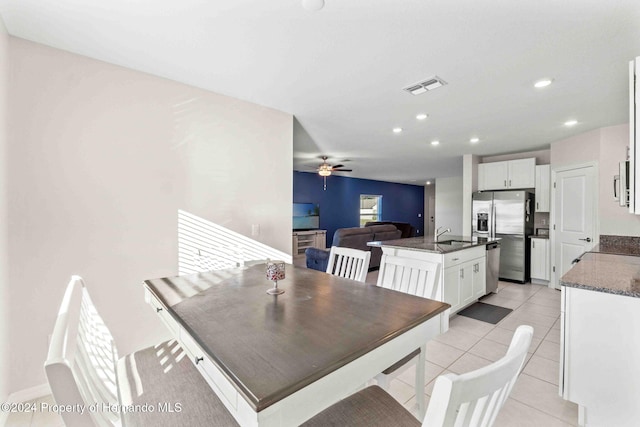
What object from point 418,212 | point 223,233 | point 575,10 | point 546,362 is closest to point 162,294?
point 223,233

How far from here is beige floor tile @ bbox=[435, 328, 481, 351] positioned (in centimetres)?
262

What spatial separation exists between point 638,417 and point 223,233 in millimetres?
3020

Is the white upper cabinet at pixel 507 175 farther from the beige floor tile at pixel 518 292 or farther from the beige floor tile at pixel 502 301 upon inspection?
the beige floor tile at pixel 502 301

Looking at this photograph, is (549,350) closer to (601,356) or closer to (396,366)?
(601,356)

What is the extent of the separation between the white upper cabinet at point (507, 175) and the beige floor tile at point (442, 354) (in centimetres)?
384

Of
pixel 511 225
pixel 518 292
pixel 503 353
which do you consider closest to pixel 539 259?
pixel 511 225

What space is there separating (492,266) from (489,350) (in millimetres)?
1805

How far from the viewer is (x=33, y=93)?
74.9 inches

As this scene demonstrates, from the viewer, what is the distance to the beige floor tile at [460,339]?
262cm

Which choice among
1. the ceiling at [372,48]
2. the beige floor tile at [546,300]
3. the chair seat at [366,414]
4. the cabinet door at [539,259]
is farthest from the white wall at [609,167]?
the chair seat at [366,414]

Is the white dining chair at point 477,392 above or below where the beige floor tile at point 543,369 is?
above

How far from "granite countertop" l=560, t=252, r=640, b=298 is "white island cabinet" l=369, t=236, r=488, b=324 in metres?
1.03

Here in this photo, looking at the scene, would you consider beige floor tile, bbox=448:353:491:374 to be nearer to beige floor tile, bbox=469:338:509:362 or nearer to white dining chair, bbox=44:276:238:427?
beige floor tile, bbox=469:338:509:362

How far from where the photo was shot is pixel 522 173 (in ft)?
16.4
